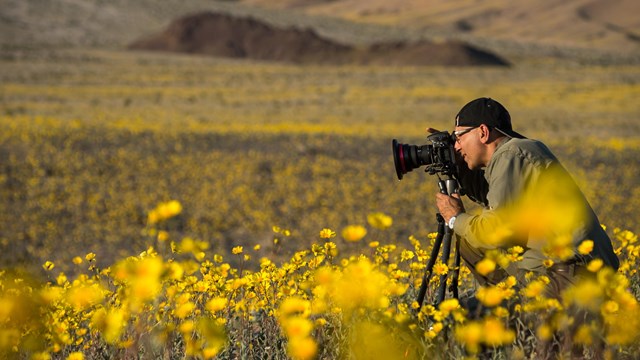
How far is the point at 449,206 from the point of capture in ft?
11.6

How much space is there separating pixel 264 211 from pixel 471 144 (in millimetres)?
9228

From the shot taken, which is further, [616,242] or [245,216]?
[245,216]

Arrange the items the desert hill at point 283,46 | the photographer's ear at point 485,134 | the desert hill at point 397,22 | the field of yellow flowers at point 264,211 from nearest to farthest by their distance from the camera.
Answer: the field of yellow flowers at point 264,211 < the photographer's ear at point 485,134 < the desert hill at point 283,46 < the desert hill at point 397,22

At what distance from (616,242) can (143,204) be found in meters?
7.88

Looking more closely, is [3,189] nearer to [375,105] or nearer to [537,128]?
[537,128]

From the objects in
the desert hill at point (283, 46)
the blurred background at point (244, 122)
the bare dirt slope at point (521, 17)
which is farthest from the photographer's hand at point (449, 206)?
the bare dirt slope at point (521, 17)

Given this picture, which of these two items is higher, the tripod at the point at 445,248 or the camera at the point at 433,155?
the camera at the point at 433,155

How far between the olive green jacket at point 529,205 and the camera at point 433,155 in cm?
29

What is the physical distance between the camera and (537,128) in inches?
968

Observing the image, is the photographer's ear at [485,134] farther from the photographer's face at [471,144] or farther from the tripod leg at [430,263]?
the tripod leg at [430,263]

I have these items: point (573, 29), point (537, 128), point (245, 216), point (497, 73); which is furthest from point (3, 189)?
point (573, 29)

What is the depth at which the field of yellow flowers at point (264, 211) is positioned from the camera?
2.49 m

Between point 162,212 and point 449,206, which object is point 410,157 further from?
point 162,212

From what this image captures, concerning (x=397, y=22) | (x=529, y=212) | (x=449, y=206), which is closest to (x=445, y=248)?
(x=449, y=206)
